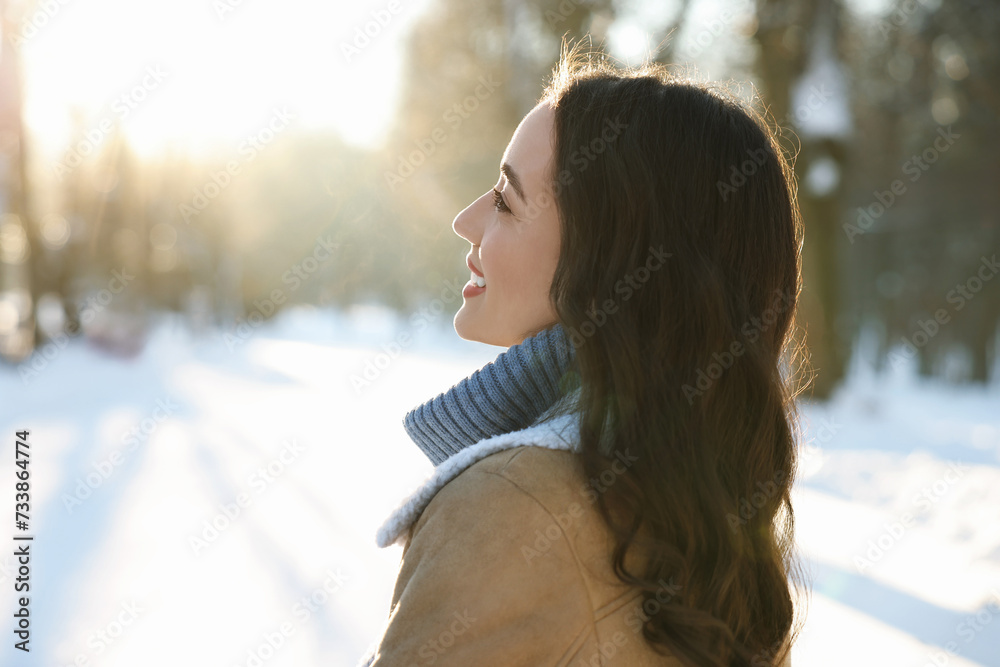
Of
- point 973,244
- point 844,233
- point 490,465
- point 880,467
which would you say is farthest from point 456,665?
point 973,244

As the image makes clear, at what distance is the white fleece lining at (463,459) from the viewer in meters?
1.32

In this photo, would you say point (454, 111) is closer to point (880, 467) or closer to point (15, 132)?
point (15, 132)

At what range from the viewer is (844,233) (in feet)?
49.1

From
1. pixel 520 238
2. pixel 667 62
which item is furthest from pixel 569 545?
pixel 667 62

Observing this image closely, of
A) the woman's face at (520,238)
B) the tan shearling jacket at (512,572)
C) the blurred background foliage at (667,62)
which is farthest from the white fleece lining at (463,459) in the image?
the blurred background foliage at (667,62)

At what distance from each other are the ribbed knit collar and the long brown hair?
0.06 metres

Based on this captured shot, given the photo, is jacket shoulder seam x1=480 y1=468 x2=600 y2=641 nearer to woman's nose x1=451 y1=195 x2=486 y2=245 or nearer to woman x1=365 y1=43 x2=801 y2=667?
woman x1=365 y1=43 x2=801 y2=667

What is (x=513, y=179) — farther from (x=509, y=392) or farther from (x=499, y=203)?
(x=509, y=392)

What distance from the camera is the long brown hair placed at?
1.36 m

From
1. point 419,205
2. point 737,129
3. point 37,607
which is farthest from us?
point 419,205

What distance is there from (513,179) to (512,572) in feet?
2.47

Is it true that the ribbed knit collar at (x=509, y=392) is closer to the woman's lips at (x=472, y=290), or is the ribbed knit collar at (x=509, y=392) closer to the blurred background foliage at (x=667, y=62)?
the woman's lips at (x=472, y=290)

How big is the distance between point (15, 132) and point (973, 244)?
2256 centimetres

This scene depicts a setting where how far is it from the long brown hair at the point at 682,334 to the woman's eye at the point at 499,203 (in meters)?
0.14
